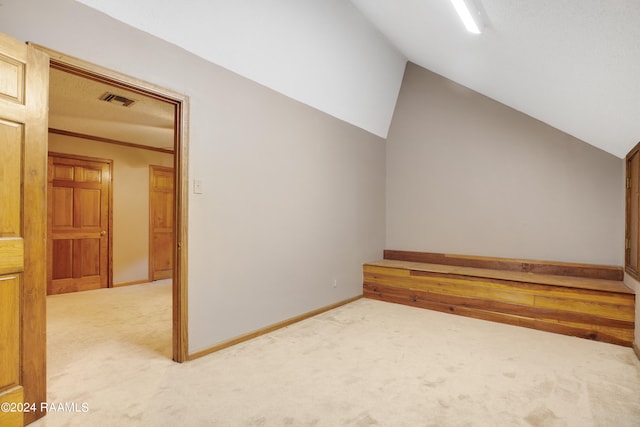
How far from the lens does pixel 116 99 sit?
386cm

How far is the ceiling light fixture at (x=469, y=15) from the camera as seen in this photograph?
2.17 meters

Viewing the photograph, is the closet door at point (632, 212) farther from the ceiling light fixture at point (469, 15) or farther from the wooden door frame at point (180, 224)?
the wooden door frame at point (180, 224)

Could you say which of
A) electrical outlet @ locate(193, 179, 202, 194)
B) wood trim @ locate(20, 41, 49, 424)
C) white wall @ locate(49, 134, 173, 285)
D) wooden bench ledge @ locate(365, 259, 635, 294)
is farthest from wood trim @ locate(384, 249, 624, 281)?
white wall @ locate(49, 134, 173, 285)

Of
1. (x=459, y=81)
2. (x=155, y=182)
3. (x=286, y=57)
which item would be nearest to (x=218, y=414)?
(x=286, y=57)

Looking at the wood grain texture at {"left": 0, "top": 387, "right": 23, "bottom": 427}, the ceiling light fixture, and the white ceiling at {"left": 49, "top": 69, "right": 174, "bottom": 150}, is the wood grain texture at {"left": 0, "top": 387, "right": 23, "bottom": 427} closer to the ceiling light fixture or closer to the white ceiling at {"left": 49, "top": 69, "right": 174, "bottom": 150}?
the white ceiling at {"left": 49, "top": 69, "right": 174, "bottom": 150}

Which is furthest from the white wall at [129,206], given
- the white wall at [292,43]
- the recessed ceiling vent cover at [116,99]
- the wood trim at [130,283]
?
the white wall at [292,43]

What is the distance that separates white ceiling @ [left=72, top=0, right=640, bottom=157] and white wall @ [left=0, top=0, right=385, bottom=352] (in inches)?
6.7

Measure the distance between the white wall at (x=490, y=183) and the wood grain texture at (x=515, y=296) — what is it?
428 millimetres

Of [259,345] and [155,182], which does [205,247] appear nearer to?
[259,345]

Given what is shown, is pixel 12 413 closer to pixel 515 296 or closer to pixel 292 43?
pixel 292 43

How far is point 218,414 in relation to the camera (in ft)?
6.15

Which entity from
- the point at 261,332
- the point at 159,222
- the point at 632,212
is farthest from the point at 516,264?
the point at 159,222

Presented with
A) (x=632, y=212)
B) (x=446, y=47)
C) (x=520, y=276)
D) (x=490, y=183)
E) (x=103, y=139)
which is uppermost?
(x=446, y=47)

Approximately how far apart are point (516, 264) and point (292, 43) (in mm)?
3537
